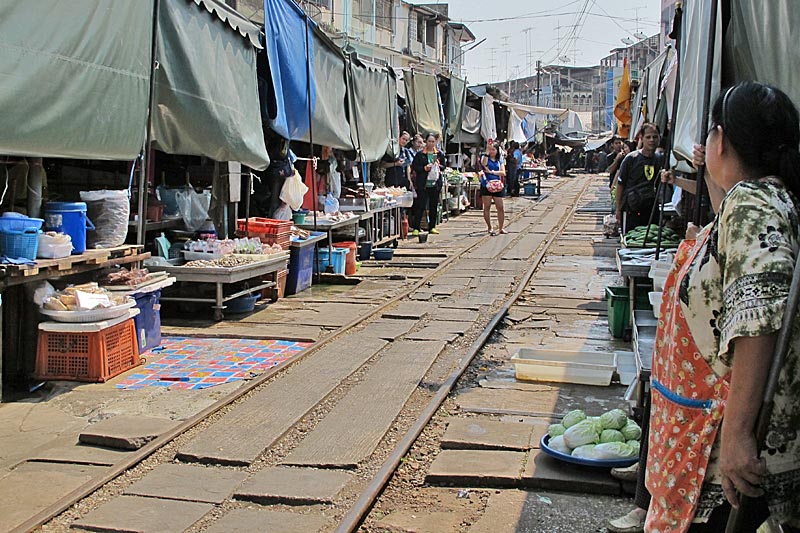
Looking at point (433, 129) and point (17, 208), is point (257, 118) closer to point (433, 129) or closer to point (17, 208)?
point (17, 208)

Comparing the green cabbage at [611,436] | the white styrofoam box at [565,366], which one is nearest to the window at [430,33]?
the white styrofoam box at [565,366]

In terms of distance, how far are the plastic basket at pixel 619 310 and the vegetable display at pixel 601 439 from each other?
10.8 ft

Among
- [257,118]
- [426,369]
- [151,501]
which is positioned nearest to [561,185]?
[257,118]

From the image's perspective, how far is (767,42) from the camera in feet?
15.1

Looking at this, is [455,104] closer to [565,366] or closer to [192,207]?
[192,207]

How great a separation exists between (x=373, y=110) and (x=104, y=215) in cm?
894

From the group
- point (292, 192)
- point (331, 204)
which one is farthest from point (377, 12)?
point (292, 192)

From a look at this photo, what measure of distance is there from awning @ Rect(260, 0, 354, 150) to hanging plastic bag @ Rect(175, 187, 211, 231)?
4.73ft

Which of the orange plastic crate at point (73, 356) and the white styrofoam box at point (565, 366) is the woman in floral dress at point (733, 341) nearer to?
the white styrofoam box at point (565, 366)

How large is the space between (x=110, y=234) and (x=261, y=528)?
14.1 feet

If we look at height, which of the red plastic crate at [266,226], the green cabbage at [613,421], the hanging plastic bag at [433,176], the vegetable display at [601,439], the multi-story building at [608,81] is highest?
the multi-story building at [608,81]

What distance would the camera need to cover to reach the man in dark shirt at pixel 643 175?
10273mm

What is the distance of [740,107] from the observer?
228 cm

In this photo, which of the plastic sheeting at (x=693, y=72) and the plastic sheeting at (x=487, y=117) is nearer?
the plastic sheeting at (x=693, y=72)
